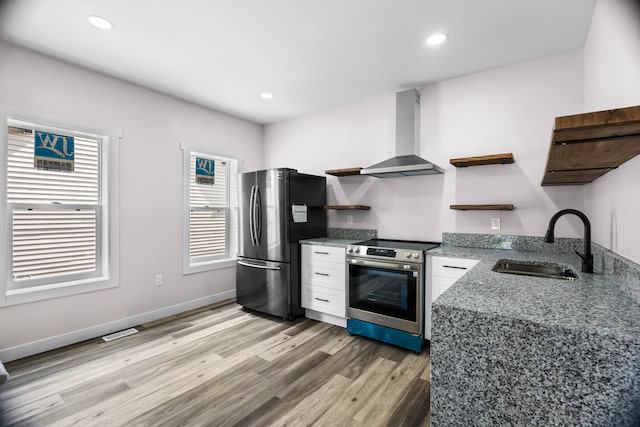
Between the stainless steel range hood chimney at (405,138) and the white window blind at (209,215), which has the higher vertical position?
the stainless steel range hood chimney at (405,138)

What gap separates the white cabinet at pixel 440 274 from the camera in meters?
2.50

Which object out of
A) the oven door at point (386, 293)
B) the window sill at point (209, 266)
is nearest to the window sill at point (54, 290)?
the window sill at point (209, 266)

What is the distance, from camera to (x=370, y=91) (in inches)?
136

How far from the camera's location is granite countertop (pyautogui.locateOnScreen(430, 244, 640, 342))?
857 mm

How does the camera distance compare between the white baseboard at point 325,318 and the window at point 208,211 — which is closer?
the white baseboard at point 325,318

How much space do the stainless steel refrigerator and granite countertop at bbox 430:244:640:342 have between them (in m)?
2.22

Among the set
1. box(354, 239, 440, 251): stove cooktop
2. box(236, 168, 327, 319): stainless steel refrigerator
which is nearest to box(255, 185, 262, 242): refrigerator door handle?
box(236, 168, 327, 319): stainless steel refrigerator

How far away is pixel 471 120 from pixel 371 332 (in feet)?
7.72

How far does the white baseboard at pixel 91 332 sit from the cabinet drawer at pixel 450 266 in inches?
A: 115

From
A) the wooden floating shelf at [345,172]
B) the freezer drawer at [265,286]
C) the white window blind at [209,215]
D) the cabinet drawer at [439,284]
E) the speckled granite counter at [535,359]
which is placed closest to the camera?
the speckled granite counter at [535,359]

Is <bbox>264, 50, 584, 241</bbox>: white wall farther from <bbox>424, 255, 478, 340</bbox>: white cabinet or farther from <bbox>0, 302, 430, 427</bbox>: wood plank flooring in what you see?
<bbox>0, 302, 430, 427</bbox>: wood plank flooring

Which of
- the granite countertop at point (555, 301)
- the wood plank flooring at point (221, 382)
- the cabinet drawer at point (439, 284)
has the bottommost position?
the wood plank flooring at point (221, 382)

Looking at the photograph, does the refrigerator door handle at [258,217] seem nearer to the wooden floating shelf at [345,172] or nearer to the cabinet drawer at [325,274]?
the cabinet drawer at [325,274]

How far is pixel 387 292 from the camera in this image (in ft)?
9.33
